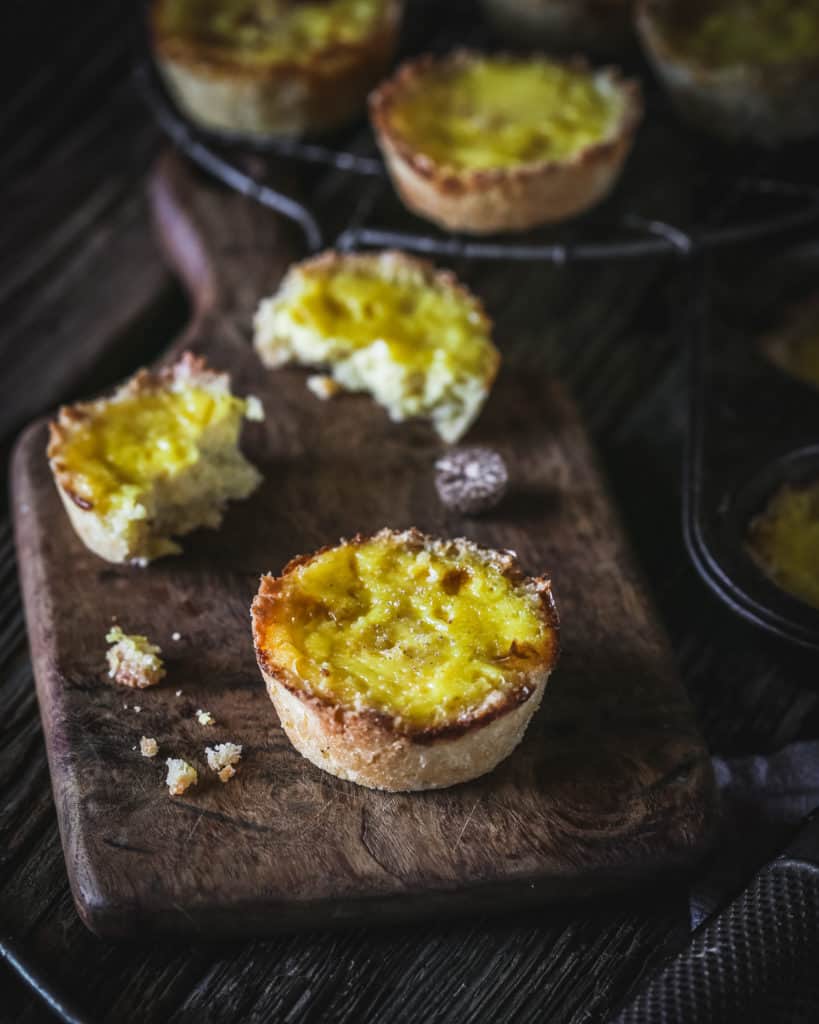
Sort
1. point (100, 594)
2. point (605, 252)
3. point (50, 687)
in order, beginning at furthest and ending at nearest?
point (605, 252)
point (100, 594)
point (50, 687)

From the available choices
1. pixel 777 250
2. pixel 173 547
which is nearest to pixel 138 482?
pixel 173 547

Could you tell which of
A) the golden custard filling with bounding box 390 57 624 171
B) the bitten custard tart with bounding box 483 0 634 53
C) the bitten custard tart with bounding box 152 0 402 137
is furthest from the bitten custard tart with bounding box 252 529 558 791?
the bitten custard tart with bounding box 483 0 634 53

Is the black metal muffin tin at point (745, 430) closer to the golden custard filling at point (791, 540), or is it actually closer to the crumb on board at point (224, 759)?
the golden custard filling at point (791, 540)

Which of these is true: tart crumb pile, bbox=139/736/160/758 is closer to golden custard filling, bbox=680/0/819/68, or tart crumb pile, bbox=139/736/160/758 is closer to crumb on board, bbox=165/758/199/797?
crumb on board, bbox=165/758/199/797

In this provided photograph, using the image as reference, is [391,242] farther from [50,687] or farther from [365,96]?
[50,687]

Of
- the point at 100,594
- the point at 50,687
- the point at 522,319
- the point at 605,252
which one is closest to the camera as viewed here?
the point at 50,687

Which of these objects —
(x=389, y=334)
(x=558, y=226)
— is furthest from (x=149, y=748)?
(x=558, y=226)

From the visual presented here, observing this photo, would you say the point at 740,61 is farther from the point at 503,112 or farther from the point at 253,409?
the point at 253,409

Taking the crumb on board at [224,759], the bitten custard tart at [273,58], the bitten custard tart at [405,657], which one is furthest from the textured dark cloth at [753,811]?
the bitten custard tart at [273,58]
